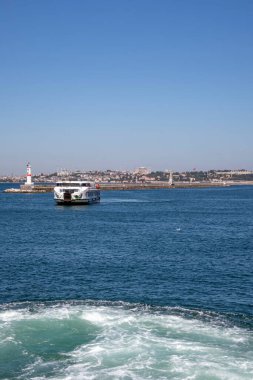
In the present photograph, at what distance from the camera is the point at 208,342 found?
1980 centimetres

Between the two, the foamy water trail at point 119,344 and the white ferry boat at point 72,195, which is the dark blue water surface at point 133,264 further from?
the white ferry boat at point 72,195

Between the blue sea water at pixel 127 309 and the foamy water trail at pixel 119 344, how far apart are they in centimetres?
4

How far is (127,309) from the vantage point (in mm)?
24562

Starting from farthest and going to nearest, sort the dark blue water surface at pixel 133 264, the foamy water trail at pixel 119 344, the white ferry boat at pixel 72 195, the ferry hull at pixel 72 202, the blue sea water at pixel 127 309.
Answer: the ferry hull at pixel 72 202 → the white ferry boat at pixel 72 195 → the dark blue water surface at pixel 133 264 → the blue sea water at pixel 127 309 → the foamy water trail at pixel 119 344


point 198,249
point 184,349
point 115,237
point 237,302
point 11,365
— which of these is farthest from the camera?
point 115,237

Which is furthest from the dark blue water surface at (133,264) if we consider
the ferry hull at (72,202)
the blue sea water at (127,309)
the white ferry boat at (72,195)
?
the ferry hull at (72,202)

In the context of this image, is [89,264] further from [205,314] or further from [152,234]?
[152,234]

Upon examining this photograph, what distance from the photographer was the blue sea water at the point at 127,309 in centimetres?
1770

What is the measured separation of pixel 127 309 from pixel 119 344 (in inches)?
190

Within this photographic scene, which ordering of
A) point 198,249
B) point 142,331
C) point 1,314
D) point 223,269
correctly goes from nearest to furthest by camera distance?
point 142,331, point 1,314, point 223,269, point 198,249

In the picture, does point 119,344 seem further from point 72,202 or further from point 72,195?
point 72,202

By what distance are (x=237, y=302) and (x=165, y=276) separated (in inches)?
291

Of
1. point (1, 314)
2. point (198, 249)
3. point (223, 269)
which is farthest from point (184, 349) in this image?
point (198, 249)

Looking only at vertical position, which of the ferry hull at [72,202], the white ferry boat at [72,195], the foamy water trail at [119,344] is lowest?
the foamy water trail at [119,344]
